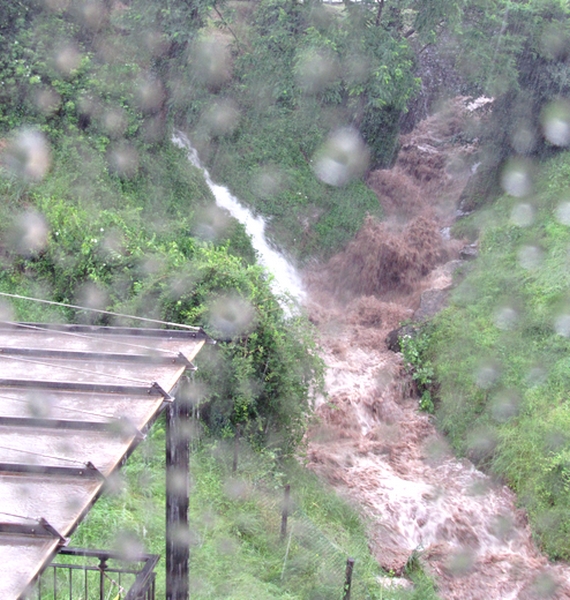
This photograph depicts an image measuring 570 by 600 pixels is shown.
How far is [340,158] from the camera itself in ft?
54.4

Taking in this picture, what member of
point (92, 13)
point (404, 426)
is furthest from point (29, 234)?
point (404, 426)

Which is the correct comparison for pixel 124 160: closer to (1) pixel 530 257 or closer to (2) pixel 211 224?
(2) pixel 211 224

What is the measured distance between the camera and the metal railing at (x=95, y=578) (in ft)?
13.1

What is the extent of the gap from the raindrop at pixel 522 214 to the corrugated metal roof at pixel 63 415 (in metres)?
11.3

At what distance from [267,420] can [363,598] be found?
2.96 meters

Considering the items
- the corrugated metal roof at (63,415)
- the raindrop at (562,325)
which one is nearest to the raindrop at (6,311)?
the corrugated metal roof at (63,415)

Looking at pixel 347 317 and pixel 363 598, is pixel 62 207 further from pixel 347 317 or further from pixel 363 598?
pixel 363 598

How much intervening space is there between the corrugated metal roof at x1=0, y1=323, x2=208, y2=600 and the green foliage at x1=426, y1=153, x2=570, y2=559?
614 cm

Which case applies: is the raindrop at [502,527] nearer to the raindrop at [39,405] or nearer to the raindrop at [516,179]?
the raindrop at [39,405]

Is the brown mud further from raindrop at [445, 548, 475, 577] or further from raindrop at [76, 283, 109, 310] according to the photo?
raindrop at [76, 283, 109, 310]

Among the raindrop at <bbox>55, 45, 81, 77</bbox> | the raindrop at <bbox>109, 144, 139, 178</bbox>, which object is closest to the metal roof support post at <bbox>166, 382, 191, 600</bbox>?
the raindrop at <bbox>109, 144, 139, 178</bbox>

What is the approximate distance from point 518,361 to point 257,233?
597cm

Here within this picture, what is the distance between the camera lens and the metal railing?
398 cm

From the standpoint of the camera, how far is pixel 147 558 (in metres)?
4.08
